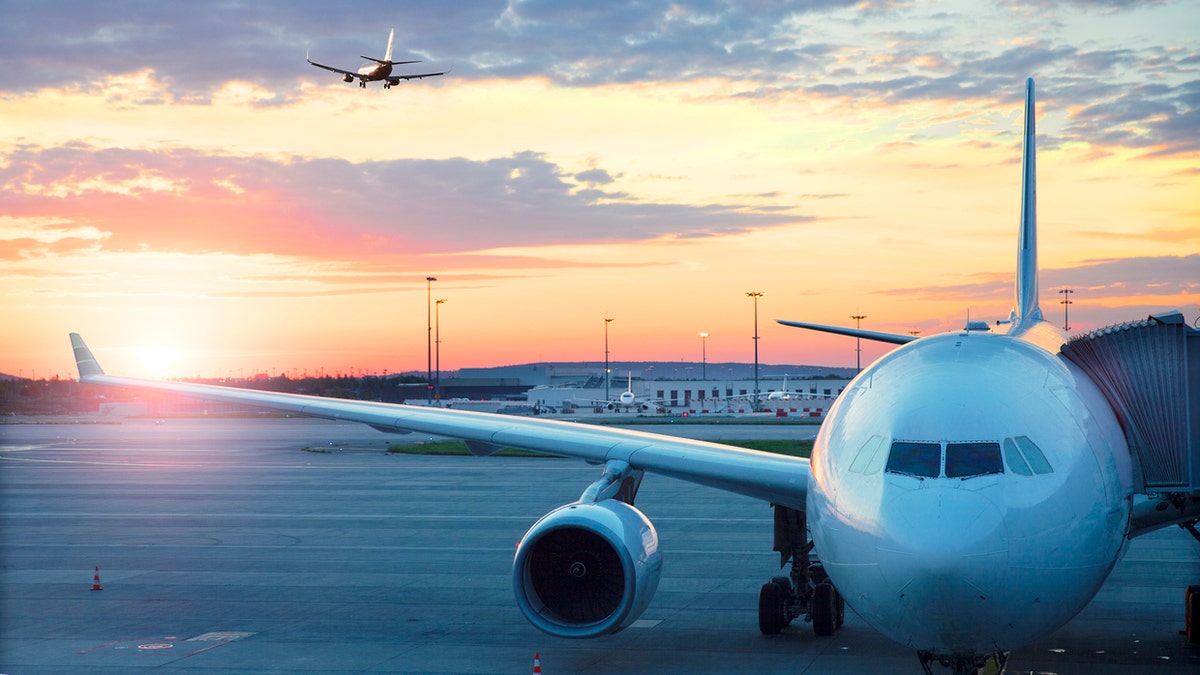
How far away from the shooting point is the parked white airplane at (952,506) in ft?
32.0

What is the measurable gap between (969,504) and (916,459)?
659 millimetres

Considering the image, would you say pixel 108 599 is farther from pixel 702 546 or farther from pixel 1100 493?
pixel 1100 493

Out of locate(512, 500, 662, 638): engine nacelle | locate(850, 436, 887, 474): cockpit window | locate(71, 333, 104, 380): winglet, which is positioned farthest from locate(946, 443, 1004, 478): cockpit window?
locate(71, 333, 104, 380): winglet

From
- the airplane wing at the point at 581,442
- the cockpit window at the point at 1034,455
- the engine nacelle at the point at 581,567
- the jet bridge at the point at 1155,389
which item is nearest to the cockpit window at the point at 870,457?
the cockpit window at the point at 1034,455

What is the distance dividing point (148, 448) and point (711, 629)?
51470mm

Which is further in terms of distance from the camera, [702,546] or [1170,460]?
[702,546]

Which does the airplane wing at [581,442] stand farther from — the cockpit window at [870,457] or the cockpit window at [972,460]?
the cockpit window at [972,460]

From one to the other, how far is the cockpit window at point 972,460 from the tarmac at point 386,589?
506 centimetres

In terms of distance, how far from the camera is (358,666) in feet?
48.8

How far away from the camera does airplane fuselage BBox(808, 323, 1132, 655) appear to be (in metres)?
9.68

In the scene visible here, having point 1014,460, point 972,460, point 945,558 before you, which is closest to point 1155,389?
point 1014,460

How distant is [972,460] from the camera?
10125 mm

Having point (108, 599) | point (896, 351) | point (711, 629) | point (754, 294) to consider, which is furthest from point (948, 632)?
point (754, 294)

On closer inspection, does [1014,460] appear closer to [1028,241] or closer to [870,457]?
[870,457]
